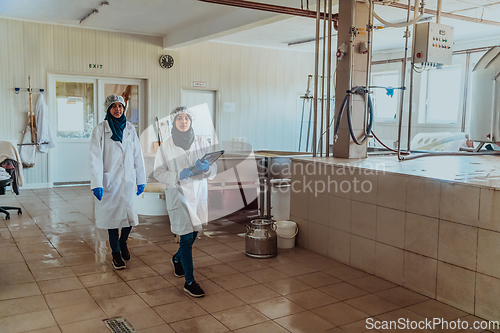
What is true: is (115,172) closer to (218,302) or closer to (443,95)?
(218,302)

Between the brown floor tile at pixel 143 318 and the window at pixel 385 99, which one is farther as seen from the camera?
the window at pixel 385 99

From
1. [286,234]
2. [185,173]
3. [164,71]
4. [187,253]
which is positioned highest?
[164,71]

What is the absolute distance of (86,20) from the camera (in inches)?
285

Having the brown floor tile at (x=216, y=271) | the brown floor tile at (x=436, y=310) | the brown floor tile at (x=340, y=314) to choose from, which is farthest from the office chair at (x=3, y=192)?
the brown floor tile at (x=436, y=310)

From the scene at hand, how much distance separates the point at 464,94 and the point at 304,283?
6709 mm

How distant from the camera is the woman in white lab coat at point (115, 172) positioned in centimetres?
346

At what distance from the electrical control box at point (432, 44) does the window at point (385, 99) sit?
19.1ft

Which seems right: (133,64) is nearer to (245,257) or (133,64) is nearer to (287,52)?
(287,52)

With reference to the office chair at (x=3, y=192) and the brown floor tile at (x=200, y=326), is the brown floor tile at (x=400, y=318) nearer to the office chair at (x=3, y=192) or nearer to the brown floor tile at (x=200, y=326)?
the brown floor tile at (x=200, y=326)

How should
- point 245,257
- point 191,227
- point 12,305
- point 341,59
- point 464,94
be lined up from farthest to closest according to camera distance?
point 464,94 < point 341,59 < point 245,257 < point 191,227 < point 12,305

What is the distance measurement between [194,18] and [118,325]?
5760 mm

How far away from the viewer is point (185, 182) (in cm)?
302

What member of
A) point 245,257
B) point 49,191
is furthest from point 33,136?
point 245,257

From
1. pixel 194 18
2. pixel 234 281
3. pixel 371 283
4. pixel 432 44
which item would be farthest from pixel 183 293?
pixel 194 18
